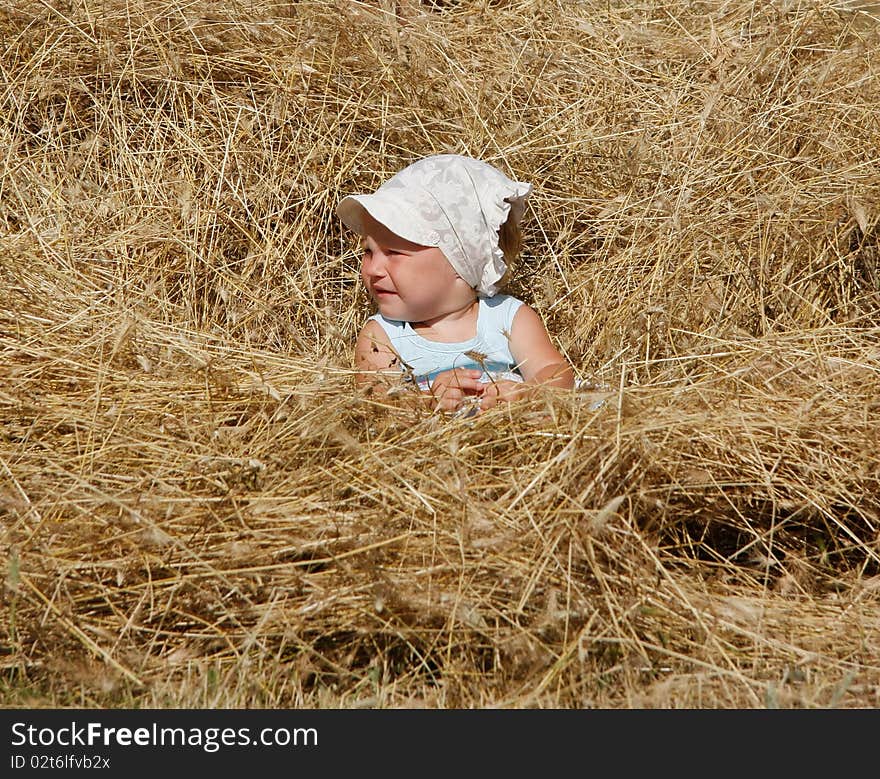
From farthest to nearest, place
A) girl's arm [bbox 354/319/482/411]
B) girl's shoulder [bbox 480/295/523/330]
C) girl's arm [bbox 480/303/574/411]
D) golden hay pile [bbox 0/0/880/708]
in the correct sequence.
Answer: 1. girl's shoulder [bbox 480/295/523/330]
2. girl's arm [bbox 480/303/574/411]
3. girl's arm [bbox 354/319/482/411]
4. golden hay pile [bbox 0/0/880/708]

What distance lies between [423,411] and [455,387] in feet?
0.64

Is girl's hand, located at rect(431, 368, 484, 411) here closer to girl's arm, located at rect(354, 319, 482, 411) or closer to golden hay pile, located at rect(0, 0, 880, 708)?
girl's arm, located at rect(354, 319, 482, 411)

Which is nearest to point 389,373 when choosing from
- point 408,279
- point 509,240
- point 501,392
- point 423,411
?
point 423,411

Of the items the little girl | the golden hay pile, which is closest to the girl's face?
the little girl

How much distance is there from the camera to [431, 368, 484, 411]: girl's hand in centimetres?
259

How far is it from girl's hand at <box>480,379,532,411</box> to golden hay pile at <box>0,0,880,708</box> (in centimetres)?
10

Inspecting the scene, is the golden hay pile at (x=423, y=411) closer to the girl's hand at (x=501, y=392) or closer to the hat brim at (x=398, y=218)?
the girl's hand at (x=501, y=392)

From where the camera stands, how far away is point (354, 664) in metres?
2.16

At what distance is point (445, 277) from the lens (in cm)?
283

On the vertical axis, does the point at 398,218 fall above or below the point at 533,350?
above

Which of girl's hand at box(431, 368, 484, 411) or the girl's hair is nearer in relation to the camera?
girl's hand at box(431, 368, 484, 411)

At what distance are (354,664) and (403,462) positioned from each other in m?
0.42

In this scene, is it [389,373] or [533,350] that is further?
[533,350]

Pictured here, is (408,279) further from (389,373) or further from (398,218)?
(389,373)
